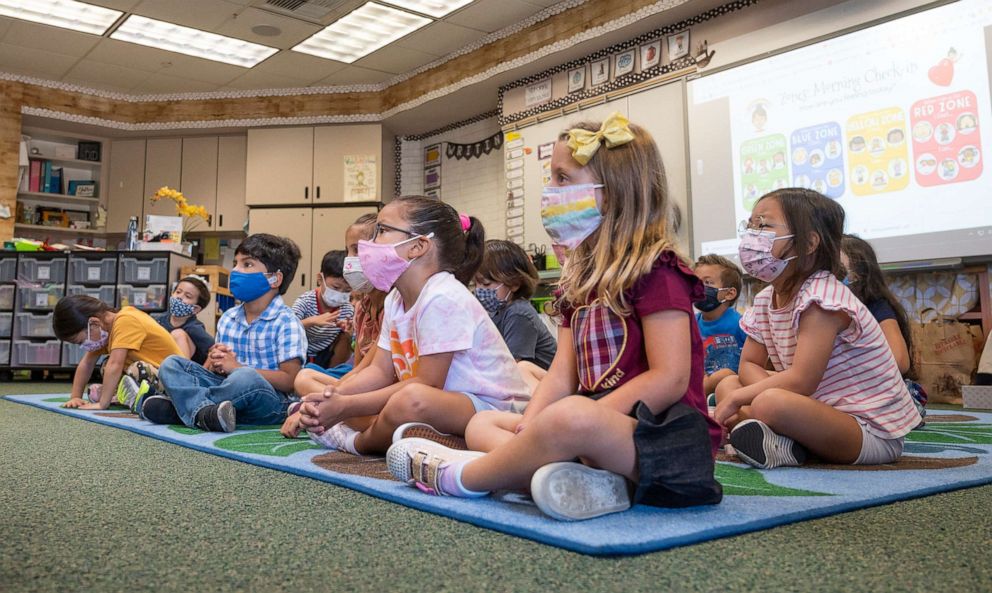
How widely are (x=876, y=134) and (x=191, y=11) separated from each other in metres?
4.81

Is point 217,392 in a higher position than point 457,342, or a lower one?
lower

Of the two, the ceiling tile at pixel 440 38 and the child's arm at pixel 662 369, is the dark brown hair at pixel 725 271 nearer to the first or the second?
the child's arm at pixel 662 369

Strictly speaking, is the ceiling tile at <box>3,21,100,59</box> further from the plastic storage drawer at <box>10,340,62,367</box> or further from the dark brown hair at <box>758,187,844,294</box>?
the dark brown hair at <box>758,187,844,294</box>

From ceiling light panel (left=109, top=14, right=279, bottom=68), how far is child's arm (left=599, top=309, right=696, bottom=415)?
5750 millimetres

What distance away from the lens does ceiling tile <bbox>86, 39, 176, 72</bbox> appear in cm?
598

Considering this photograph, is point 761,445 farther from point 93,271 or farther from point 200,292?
point 93,271

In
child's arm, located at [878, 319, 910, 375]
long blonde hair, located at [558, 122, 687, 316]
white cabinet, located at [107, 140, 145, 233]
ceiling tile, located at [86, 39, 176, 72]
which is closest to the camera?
long blonde hair, located at [558, 122, 687, 316]

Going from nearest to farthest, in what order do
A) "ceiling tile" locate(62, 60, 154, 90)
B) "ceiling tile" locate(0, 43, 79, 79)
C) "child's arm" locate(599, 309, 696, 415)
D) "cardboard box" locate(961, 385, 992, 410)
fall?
1. "child's arm" locate(599, 309, 696, 415)
2. "cardboard box" locate(961, 385, 992, 410)
3. "ceiling tile" locate(0, 43, 79, 79)
4. "ceiling tile" locate(62, 60, 154, 90)

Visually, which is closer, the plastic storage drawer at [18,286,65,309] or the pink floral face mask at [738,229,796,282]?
the pink floral face mask at [738,229,796,282]

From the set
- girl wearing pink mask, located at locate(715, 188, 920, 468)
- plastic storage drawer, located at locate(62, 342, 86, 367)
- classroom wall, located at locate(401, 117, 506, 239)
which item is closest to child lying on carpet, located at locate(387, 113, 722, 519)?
girl wearing pink mask, located at locate(715, 188, 920, 468)

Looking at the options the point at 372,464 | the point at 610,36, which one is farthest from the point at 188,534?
the point at 610,36

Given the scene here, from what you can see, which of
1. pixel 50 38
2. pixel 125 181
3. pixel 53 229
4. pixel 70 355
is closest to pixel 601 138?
pixel 70 355

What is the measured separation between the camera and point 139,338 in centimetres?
297

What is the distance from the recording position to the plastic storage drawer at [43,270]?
5.59 m
